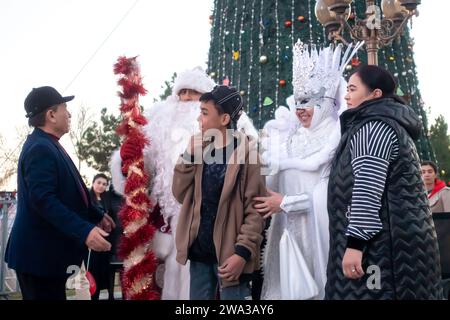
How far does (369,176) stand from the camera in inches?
105

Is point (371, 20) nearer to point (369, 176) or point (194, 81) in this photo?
point (194, 81)

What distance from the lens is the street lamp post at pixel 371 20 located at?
7.43m

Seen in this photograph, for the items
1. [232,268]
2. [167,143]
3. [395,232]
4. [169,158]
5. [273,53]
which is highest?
[273,53]

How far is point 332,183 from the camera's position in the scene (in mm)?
2908

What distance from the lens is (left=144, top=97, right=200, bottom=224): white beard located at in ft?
13.7

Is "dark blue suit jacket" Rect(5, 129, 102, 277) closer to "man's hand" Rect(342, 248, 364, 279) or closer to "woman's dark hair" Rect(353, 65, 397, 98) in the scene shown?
"man's hand" Rect(342, 248, 364, 279)

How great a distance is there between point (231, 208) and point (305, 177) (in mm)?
640

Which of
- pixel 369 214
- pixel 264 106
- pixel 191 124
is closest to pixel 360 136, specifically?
pixel 369 214

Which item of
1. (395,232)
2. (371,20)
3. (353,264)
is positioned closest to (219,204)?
(353,264)

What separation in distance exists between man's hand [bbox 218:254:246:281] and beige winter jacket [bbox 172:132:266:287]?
0.13ft

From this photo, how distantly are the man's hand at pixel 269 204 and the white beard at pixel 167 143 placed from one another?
0.93 metres
